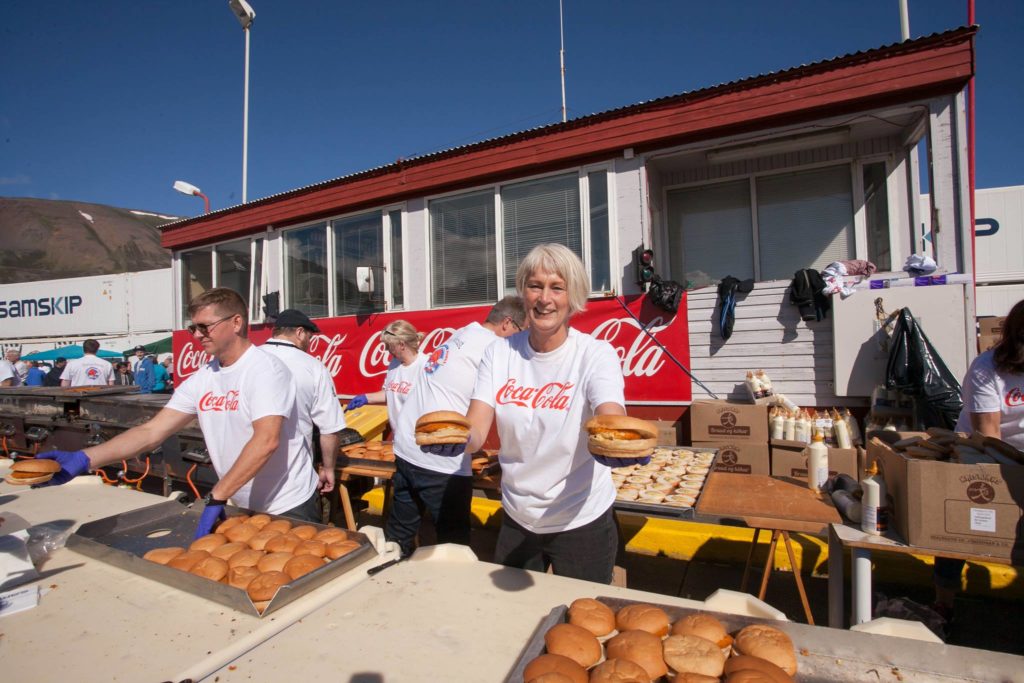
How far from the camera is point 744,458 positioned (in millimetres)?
5574

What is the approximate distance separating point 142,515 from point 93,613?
1.03 m

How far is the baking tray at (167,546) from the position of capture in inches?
67.9

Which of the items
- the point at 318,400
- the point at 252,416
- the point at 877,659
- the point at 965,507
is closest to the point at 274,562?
the point at 252,416

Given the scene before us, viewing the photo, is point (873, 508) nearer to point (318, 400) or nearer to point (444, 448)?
point (444, 448)

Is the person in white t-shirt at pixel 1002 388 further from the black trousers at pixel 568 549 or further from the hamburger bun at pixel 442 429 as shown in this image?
the hamburger bun at pixel 442 429

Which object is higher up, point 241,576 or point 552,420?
point 552,420

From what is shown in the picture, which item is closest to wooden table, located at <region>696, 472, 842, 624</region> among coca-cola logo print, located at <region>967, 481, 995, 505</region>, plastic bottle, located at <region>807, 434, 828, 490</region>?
plastic bottle, located at <region>807, 434, 828, 490</region>

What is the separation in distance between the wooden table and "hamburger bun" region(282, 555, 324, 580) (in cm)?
228

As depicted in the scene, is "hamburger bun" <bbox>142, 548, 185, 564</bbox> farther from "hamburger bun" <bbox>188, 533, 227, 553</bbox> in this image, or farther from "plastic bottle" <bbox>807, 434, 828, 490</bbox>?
"plastic bottle" <bbox>807, 434, 828, 490</bbox>

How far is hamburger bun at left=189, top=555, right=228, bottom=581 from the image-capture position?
187cm

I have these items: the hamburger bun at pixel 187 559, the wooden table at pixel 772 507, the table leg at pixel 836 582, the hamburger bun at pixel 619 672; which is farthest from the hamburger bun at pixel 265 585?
the table leg at pixel 836 582

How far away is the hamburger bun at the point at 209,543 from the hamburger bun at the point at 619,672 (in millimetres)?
1638

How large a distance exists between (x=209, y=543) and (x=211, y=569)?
299 millimetres

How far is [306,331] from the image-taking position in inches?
187
